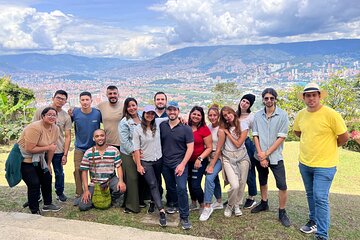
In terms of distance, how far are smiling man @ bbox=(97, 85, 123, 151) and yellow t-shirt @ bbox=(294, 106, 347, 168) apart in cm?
265

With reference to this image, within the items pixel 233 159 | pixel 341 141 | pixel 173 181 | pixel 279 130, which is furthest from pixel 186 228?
pixel 341 141

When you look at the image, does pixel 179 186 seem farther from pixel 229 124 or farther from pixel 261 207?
pixel 261 207

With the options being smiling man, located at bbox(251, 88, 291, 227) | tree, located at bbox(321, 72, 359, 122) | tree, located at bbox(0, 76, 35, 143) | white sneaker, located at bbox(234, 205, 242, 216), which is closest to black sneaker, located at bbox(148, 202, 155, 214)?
white sneaker, located at bbox(234, 205, 242, 216)

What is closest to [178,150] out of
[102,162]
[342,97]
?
[102,162]

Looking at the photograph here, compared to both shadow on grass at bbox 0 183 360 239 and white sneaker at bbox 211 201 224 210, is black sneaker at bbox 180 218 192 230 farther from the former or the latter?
white sneaker at bbox 211 201 224 210

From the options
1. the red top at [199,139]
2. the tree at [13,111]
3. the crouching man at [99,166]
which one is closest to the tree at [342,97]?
the tree at [13,111]

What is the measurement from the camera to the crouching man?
15.6 feet

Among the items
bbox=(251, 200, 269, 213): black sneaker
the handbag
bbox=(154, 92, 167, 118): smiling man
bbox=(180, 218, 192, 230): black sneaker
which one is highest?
bbox=(154, 92, 167, 118): smiling man

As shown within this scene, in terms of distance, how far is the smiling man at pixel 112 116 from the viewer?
492cm

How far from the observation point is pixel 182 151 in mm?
4344

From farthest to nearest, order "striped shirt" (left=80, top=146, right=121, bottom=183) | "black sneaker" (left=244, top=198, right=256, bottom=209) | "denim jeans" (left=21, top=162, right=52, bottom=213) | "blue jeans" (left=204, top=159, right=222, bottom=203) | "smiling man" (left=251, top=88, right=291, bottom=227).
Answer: "black sneaker" (left=244, top=198, right=256, bottom=209) → "striped shirt" (left=80, top=146, right=121, bottom=183) → "blue jeans" (left=204, top=159, right=222, bottom=203) → "denim jeans" (left=21, top=162, right=52, bottom=213) → "smiling man" (left=251, top=88, right=291, bottom=227)

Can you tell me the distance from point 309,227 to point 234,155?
1.31m

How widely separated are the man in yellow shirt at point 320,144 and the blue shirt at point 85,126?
2.93 m

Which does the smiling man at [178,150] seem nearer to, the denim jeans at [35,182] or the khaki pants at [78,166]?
the khaki pants at [78,166]
